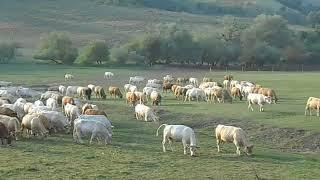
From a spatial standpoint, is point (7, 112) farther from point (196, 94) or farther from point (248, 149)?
point (196, 94)

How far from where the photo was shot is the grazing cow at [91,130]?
2794 cm

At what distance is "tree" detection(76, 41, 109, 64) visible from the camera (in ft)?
345

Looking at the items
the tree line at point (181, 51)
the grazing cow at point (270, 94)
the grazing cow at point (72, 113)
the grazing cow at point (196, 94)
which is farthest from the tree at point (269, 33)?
the grazing cow at point (72, 113)

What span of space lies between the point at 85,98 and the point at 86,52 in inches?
2214

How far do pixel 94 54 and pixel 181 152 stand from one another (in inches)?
3187


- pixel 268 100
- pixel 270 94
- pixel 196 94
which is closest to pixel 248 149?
pixel 268 100

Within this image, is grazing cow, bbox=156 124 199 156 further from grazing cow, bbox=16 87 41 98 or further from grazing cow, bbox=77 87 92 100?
grazing cow, bbox=16 87 41 98

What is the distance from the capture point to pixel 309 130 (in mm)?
31406

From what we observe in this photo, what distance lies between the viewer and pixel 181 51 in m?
111

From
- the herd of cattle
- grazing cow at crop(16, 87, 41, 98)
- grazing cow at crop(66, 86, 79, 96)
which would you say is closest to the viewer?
the herd of cattle

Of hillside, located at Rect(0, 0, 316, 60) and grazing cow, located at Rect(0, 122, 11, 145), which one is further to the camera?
hillside, located at Rect(0, 0, 316, 60)

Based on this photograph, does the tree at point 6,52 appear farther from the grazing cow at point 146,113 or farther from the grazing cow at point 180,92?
the grazing cow at point 146,113

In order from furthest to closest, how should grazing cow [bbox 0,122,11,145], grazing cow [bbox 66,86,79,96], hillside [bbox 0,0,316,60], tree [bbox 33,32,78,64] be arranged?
hillside [bbox 0,0,316,60], tree [bbox 33,32,78,64], grazing cow [bbox 66,86,79,96], grazing cow [bbox 0,122,11,145]

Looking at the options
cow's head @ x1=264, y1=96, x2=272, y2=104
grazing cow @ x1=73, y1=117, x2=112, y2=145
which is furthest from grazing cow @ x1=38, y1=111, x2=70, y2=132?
cow's head @ x1=264, y1=96, x2=272, y2=104
